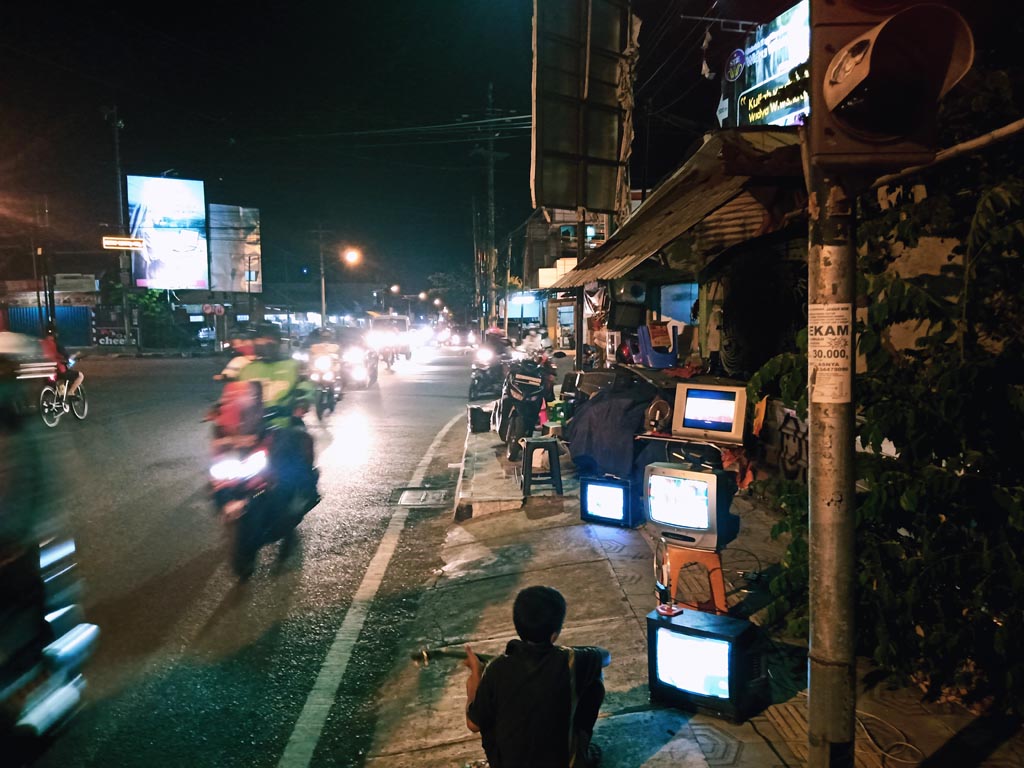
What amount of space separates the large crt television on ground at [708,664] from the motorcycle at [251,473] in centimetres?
399

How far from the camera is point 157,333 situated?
47219 mm

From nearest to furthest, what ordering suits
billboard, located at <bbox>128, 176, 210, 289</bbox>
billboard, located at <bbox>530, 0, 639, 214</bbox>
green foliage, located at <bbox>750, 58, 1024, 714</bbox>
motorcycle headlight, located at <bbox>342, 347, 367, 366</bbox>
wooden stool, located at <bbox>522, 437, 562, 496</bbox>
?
green foliage, located at <bbox>750, 58, 1024, 714</bbox>
wooden stool, located at <bbox>522, 437, 562, 496</bbox>
billboard, located at <bbox>530, 0, 639, 214</bbox>
motorcycle headlight, located at <bbox>342, 347, 367, 366</bbox>
billboard, located at <bbox>128, 176, 210, 289</bbox>

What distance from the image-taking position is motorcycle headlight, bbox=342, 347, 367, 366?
23.0 metres

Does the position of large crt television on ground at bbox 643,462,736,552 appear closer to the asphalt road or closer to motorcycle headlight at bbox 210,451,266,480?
the asphalt road

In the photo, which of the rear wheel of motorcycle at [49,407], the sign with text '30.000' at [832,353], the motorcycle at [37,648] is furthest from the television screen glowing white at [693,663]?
the rear wheel of motorcycle at [49,407]

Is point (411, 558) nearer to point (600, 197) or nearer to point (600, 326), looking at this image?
point (600, 197)

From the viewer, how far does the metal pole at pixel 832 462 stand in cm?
255

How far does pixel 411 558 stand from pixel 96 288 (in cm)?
5234

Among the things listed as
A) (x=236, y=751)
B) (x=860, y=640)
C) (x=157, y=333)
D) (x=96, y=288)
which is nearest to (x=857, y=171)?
(x=860, y=640)

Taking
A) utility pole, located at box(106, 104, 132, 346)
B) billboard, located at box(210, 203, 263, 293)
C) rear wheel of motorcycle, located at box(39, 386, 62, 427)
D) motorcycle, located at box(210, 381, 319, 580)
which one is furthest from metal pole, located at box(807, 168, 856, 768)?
billboard, located at box(210, 203, 263, 293)

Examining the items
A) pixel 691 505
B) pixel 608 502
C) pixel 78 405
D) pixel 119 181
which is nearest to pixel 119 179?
pixel 119 181

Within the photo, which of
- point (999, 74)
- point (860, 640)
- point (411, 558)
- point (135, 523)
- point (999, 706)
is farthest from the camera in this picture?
point (135, 523)

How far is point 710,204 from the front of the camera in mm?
6609

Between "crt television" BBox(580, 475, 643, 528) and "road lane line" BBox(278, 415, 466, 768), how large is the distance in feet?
6.65
